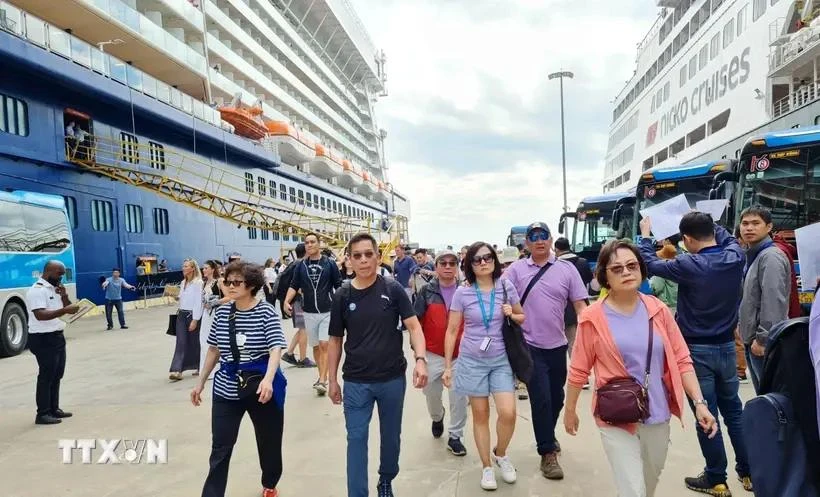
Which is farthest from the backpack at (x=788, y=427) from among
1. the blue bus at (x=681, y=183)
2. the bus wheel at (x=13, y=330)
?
the blue bus at (x=681, y=183)

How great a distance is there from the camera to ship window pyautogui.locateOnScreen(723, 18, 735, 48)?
24938 millimetres

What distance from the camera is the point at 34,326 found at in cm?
550

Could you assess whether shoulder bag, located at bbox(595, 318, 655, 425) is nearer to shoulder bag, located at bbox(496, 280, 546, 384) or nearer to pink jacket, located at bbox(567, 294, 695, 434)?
A: pink jacket, located at bbox(567, 294, 695, 434)

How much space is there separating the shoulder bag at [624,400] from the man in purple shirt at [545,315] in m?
1.32

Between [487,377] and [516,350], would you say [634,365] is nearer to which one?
[516,350]

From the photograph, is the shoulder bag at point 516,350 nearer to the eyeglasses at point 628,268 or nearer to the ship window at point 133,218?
the eyeglasses at point 628,268

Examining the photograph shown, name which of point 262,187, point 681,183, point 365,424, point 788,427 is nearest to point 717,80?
point 681,183

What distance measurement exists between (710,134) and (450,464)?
2799cm

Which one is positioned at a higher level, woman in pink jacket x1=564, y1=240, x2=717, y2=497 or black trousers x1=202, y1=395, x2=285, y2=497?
woman in pink jacket x1=564, y1=240, x2=717, y2=497

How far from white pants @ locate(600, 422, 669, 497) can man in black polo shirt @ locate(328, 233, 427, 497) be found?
1167mm

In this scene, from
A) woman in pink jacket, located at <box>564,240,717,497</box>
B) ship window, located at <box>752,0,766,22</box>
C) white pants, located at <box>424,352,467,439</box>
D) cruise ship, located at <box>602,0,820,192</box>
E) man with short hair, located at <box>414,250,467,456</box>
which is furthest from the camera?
ship window, located at <box>752,0,766,22</box>

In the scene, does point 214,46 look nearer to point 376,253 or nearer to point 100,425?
point 100,425

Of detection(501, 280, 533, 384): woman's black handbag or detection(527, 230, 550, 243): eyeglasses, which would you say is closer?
detection(501, 280, 533, 384): woman's black handbag

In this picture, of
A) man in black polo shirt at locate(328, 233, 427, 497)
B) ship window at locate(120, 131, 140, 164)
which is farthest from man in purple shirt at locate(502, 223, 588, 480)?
ship window at locate(120, 131, 140, 164)
